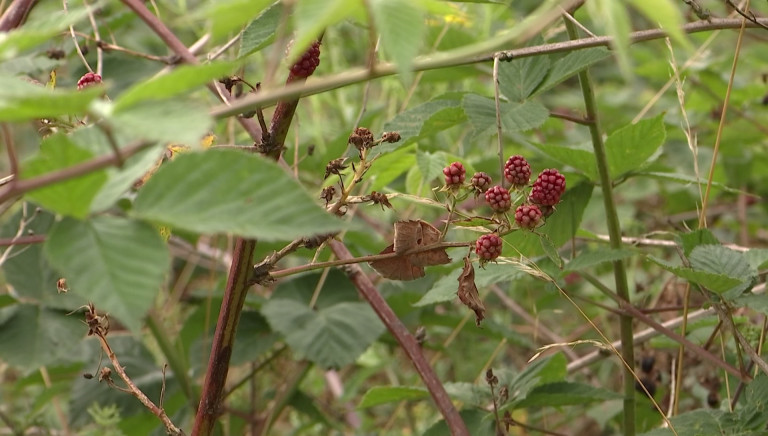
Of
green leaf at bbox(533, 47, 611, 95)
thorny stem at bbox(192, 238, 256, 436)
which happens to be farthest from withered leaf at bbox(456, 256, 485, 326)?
green leaf at bbox(533, 47, 611, 95)

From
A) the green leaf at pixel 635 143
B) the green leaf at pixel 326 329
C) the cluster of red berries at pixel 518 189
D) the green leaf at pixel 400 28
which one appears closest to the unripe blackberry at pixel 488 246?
the cluster of red berries at pixel 518 189

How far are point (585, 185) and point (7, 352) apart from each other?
0.87 metres

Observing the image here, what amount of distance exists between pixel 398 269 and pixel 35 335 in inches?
31.2

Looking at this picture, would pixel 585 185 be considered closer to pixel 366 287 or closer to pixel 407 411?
pixel 366 287

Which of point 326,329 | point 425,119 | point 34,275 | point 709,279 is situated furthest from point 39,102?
point 34,275

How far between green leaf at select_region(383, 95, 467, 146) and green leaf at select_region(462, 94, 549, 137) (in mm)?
26

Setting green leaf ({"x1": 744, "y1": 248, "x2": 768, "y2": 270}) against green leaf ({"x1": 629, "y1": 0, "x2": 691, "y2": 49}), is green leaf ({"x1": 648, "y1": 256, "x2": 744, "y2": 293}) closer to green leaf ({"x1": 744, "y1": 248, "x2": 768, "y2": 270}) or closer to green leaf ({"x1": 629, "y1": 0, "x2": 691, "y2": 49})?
green leaf ({"x1": 744, "y1": 248, "x2": 768, "y2": 270})

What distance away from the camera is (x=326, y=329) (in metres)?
1.30

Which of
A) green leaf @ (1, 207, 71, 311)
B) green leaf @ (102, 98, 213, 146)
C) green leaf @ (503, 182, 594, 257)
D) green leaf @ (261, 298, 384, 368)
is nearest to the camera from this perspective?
green leaf @ (102, 98, 213, 146)

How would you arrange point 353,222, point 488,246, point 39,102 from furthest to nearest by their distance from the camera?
point 488,246, point 353,222, point 39,102

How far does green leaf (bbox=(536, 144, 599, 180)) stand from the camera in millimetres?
1047

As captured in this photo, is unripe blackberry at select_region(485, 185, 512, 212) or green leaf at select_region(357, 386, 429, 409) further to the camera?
green leaf at select_region(357, 386, 429, 409)

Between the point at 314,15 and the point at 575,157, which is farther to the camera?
the point at 575,157

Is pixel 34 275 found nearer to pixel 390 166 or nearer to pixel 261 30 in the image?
pixel 390 166
